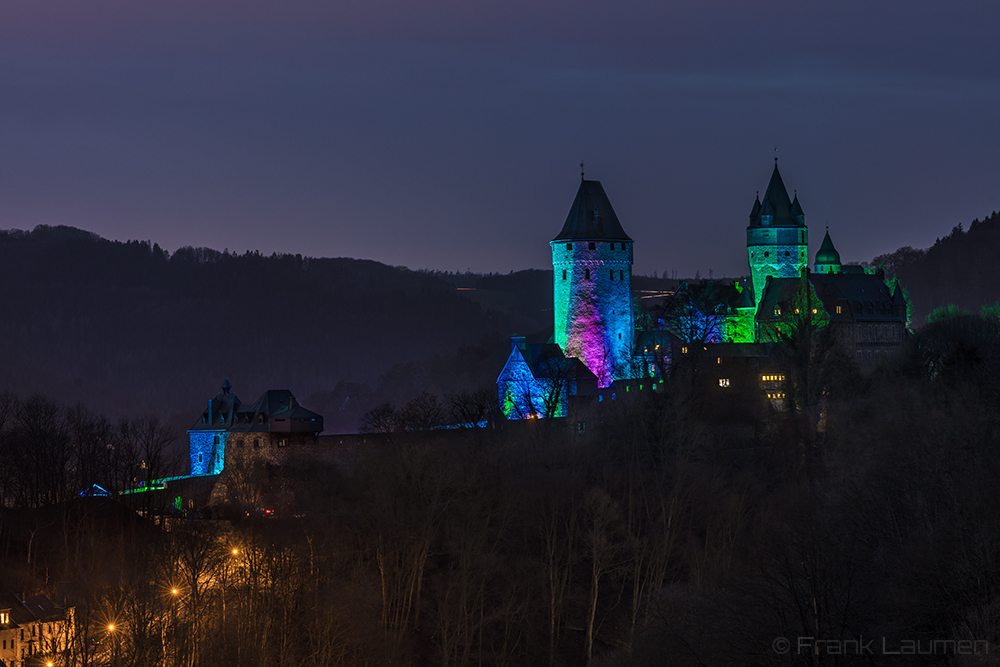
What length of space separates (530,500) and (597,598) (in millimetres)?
6692

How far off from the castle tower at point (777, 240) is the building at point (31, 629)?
45.4m

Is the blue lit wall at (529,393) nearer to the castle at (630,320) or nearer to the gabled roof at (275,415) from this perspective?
the castle at (630,320)

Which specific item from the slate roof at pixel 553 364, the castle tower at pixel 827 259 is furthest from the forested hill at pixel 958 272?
the slate roof at pixel 553 364

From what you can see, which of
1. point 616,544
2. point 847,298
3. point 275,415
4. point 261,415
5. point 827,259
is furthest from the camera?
point 827,259

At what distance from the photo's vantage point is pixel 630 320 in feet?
205

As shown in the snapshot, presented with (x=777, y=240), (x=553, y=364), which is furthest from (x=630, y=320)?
(x=777, y=240)

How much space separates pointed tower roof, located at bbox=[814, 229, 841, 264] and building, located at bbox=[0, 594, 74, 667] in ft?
177

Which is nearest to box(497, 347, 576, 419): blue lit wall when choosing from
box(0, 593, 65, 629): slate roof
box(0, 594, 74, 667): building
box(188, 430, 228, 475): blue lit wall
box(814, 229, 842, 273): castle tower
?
box(188, 430, 228, 475): blue lit wall

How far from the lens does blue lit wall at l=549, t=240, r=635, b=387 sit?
202 feet

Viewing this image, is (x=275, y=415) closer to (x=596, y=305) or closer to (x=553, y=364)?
(x=553, y=364)

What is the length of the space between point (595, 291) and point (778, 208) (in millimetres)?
23089

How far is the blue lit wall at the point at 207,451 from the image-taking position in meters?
56.6

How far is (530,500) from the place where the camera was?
50562mm

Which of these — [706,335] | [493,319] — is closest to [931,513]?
[706,335]
